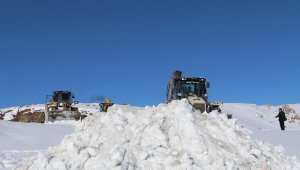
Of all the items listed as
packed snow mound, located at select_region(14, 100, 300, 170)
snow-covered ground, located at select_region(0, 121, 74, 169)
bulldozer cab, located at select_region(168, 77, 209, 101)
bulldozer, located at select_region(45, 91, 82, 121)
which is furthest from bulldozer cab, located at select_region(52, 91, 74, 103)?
packed snow mound, located at select_region(14, 100, 300, 170)

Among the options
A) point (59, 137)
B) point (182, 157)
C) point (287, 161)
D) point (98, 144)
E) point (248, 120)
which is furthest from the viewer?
point (248, 120)

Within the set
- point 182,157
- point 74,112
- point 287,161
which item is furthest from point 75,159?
point 74,112

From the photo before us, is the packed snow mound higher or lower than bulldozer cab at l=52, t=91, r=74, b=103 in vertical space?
lower

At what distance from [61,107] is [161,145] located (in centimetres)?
2541

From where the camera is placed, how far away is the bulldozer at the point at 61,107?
1175 inches

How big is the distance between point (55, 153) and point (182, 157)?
8.05 ft

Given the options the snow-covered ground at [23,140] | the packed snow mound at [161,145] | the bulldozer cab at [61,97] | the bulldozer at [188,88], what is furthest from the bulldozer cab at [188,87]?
the bulldozer cab at [61,97]

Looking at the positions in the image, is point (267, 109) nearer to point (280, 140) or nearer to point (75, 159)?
point (280, 140)

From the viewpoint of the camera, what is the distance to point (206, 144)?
7578 mm

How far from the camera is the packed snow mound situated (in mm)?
7117

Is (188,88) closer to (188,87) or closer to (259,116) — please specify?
(188,87)

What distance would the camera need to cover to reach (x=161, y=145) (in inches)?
292

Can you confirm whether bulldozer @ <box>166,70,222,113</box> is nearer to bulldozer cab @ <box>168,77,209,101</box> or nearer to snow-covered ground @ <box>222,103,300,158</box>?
bulldozer cab @ <box>168,77,209,101</box>

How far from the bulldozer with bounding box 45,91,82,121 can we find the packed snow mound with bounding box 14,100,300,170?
2130 cm
